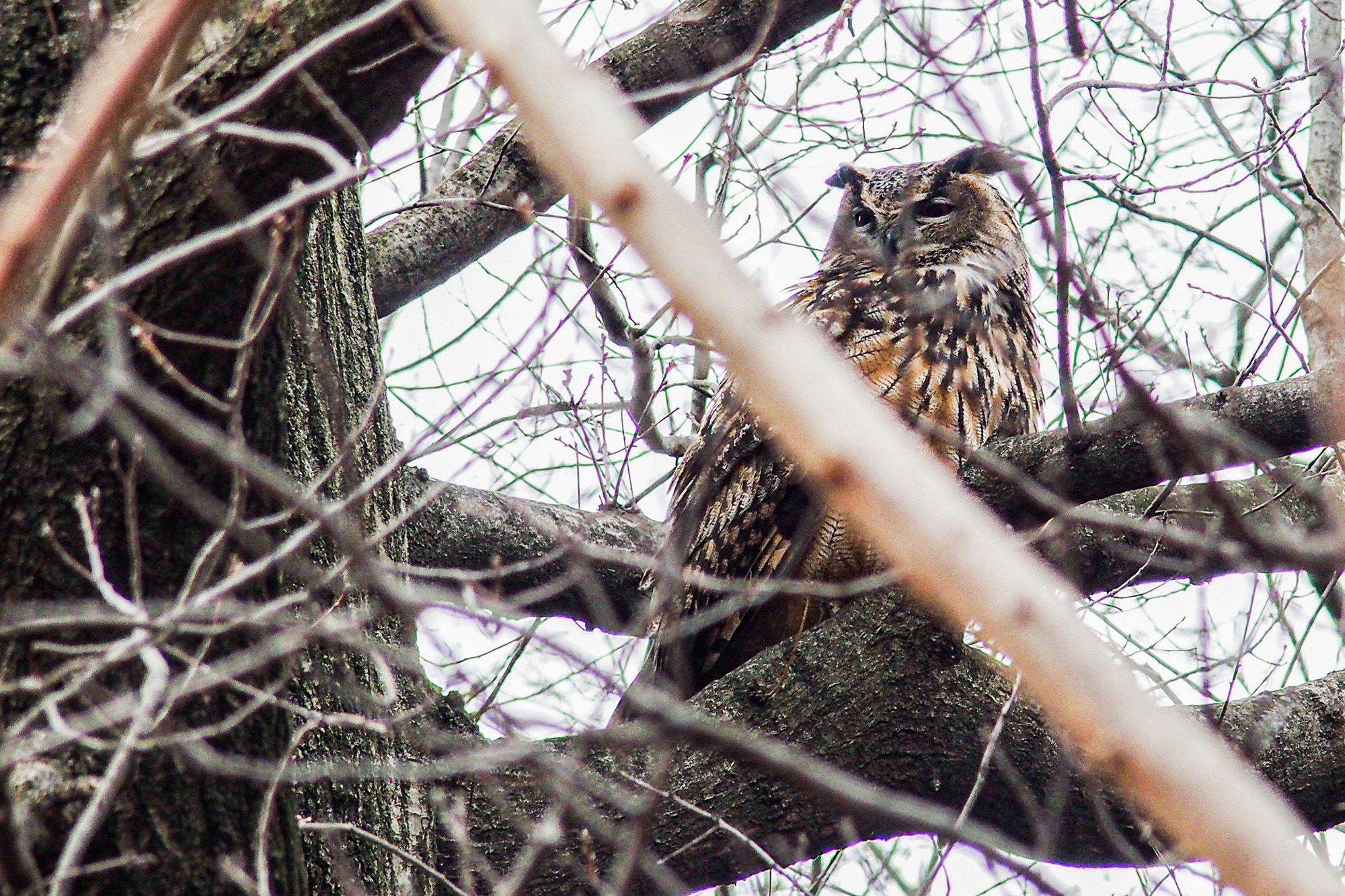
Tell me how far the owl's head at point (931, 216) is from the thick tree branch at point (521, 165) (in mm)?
954

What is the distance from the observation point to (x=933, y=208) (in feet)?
14.3

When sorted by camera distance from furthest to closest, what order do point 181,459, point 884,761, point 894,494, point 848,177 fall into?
point 848,177, point 884,761, point 181,459, point 894,494

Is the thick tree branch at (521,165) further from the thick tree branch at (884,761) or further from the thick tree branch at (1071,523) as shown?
the thick tree branch at (884,761)

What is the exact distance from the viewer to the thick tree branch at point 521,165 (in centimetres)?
337

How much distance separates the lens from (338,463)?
164 cm

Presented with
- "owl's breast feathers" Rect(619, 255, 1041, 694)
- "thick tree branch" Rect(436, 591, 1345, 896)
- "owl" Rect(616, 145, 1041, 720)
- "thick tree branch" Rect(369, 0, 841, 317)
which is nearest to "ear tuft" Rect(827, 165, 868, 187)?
"owl" Rect(616, 145, 1041, 720)

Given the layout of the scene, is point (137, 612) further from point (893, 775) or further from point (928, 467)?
point (893, 775)

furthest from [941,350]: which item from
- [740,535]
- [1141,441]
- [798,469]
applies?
[1141,441]

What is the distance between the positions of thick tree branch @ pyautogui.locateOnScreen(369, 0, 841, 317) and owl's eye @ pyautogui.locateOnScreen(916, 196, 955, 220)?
1098 millimetres

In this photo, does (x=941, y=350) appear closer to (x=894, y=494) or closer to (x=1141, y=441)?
(x=1141, y=441)

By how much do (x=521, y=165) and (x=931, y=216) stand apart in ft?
4.81

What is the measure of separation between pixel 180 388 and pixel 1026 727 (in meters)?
1.68

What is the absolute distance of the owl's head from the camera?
4.21 metres

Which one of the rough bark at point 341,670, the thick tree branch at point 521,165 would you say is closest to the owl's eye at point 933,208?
the thick tree branch at point 521,165
